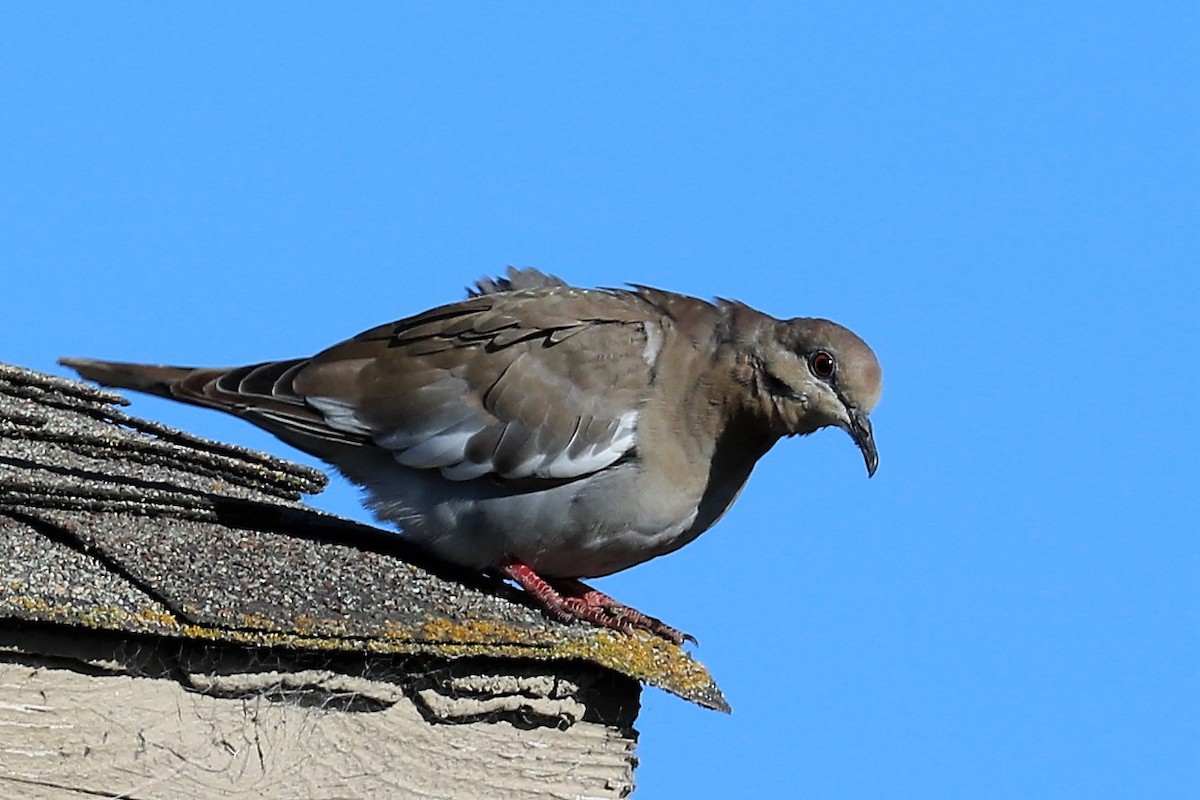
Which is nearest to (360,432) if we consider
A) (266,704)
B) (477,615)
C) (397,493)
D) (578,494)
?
(397,493)

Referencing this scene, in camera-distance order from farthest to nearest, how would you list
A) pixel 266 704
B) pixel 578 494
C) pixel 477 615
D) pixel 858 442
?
pixel 858 442
pixel 578 494
pixel 477 615
pixel 266 704

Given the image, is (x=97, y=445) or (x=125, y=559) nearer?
(x=125, y=559)

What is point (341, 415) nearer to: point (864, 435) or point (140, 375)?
point (140, 375)

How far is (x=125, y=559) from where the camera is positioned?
17.4ft

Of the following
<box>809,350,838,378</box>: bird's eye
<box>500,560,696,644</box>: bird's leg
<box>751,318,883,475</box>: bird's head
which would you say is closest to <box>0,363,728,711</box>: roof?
<box>500,560,696,644</box>: bird's leg

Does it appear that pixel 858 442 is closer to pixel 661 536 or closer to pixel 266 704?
pixel 661 536

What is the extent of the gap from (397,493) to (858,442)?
1641mm

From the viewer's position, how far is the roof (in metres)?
4.93

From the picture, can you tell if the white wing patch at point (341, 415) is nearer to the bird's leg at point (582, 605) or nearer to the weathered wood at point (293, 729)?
the bird's leg at point (582, 605)

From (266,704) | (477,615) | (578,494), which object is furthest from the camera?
(578,494)

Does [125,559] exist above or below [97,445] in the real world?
below

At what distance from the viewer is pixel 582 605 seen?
20.0ft

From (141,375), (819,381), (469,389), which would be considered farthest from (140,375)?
(819,381)

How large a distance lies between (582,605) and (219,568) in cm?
122
